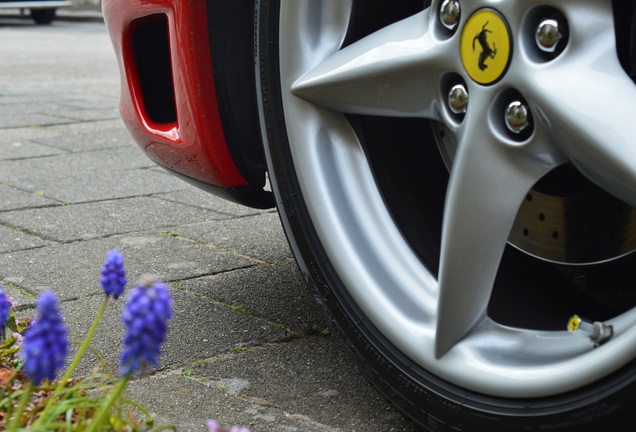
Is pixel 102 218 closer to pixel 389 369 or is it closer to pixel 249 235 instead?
pixel 249 235

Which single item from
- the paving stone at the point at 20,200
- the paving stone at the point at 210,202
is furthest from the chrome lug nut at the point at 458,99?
the paving stone at the point at 20,200

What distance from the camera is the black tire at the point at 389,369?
1251mm

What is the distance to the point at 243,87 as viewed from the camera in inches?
74.8

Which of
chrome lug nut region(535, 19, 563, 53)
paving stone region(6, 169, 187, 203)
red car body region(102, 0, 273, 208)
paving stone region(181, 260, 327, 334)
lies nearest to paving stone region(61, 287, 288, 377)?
paving stone region(181, 260, 327, 334)

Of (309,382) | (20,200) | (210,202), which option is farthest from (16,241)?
(309,382)

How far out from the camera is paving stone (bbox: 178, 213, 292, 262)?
2658 millimetres

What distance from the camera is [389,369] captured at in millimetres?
1540

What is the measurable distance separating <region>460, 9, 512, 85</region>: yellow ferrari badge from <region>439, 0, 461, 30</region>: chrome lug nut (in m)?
0.04

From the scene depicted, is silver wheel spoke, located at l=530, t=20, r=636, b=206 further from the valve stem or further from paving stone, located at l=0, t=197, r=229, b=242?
paving stone, located at l=0, t=197, r=229, b=242

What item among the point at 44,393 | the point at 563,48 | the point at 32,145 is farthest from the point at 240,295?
the point at 32,145

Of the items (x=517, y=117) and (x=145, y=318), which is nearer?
(x=145, y=318)

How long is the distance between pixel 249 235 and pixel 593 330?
1.60 meters

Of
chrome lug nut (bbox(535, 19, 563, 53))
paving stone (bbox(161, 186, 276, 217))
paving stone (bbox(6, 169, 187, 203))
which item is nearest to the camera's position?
chrome lug nut (bbox(535, 19, 563, 53))

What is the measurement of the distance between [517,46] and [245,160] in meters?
0.69
